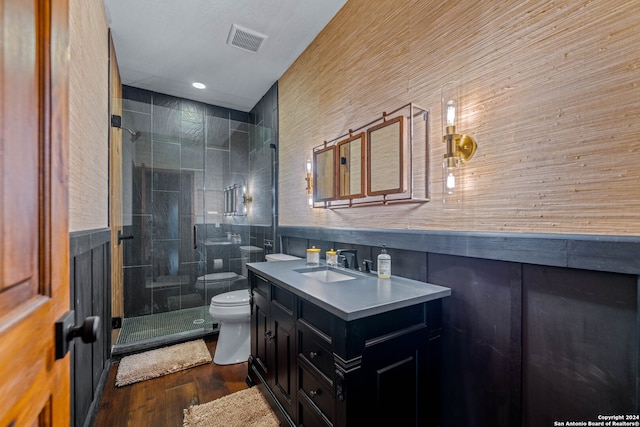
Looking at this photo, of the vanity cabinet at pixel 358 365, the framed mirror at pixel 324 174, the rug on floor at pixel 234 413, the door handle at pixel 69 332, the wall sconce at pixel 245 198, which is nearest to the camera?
the door handle at pixel 69 332

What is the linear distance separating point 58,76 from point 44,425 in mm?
716

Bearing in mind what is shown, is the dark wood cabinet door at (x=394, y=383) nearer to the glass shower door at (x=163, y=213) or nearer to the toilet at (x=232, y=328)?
the toilet at (x=232, y=328)

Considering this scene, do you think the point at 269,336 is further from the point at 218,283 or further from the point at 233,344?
the point at 218,283

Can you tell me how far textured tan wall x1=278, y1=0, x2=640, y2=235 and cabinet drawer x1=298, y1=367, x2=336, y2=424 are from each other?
0.90 meters

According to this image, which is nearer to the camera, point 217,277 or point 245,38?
point 245,38

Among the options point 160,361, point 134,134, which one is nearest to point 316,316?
point 160,361

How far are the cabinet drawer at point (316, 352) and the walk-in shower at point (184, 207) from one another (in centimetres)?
188

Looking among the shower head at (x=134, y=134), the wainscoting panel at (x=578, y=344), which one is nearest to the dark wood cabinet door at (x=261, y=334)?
the wainscoting panel at (x=578, y=344)

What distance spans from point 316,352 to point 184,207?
2752 mm

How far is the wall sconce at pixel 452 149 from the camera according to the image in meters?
1.27

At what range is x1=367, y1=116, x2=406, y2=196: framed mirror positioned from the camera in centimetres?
155

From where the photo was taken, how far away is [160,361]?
91.7 inches

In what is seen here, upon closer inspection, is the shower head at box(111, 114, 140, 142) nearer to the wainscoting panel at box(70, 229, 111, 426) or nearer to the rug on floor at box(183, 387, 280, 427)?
the wainscoting panel at box(70, 229, 111, 426)

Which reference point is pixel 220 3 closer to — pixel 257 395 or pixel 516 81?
pixel 516 81
